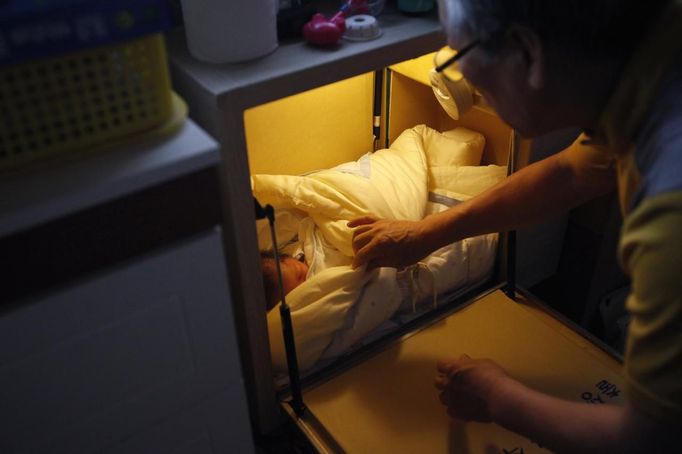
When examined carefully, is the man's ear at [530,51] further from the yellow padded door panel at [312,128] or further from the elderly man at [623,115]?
the yellow padded door panel at [312,128]

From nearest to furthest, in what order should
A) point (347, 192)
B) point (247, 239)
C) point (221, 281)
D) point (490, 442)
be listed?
point (221, 281), point (247, 239), point (490, 442), point (347, 192)

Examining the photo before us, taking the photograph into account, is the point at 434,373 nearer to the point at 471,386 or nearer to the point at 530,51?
the point at 471,386

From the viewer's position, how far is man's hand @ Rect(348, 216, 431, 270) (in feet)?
3.62

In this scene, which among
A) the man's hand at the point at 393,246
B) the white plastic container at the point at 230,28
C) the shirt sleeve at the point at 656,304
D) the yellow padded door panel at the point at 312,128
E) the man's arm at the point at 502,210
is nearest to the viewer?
the shirt sleeve at the point at 656,304

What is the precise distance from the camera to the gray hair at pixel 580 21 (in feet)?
1.90

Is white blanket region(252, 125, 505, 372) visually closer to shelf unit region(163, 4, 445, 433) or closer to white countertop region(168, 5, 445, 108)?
shelf unit region(163, 4, 445, 433)

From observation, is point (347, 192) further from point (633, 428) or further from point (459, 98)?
point (633, 428)

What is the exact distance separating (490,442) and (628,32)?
0.67 metres

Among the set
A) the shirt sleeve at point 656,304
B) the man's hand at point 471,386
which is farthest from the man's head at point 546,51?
the man's hand at point 471,386

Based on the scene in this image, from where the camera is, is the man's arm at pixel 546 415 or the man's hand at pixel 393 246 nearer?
the man's arm at pixel 546 415

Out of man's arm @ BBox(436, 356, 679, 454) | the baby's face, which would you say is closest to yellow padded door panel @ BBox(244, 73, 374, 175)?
the baby's face

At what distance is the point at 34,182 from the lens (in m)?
0.64

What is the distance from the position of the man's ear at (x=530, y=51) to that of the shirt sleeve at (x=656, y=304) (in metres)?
0.16

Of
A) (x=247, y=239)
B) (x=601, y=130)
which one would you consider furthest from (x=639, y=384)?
(x=247, y=239)
